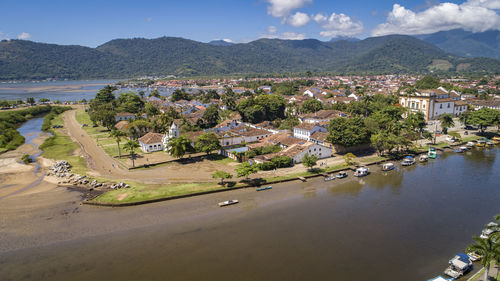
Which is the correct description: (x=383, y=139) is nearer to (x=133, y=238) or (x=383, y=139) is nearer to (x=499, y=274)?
(x=499, y=274)

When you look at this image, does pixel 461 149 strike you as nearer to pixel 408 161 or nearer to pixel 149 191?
pixel 408 161

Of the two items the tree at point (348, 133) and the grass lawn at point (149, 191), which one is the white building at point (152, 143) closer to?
the grass lawn at point (149, 191)

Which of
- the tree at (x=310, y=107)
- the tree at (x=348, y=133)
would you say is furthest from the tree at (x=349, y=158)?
the tree at (x=310, y=107)

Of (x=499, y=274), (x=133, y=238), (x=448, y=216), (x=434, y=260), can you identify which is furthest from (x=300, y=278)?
(x=448, y=216)

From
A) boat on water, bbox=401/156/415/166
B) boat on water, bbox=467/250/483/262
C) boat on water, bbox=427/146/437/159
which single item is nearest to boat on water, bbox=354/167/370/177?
boat on water, bbox=401/156/415/166

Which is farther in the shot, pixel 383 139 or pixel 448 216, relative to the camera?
pixel 383 139

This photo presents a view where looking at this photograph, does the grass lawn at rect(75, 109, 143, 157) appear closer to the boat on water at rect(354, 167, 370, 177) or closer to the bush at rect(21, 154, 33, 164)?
the bush at rect(21, 154, 33, 164)
